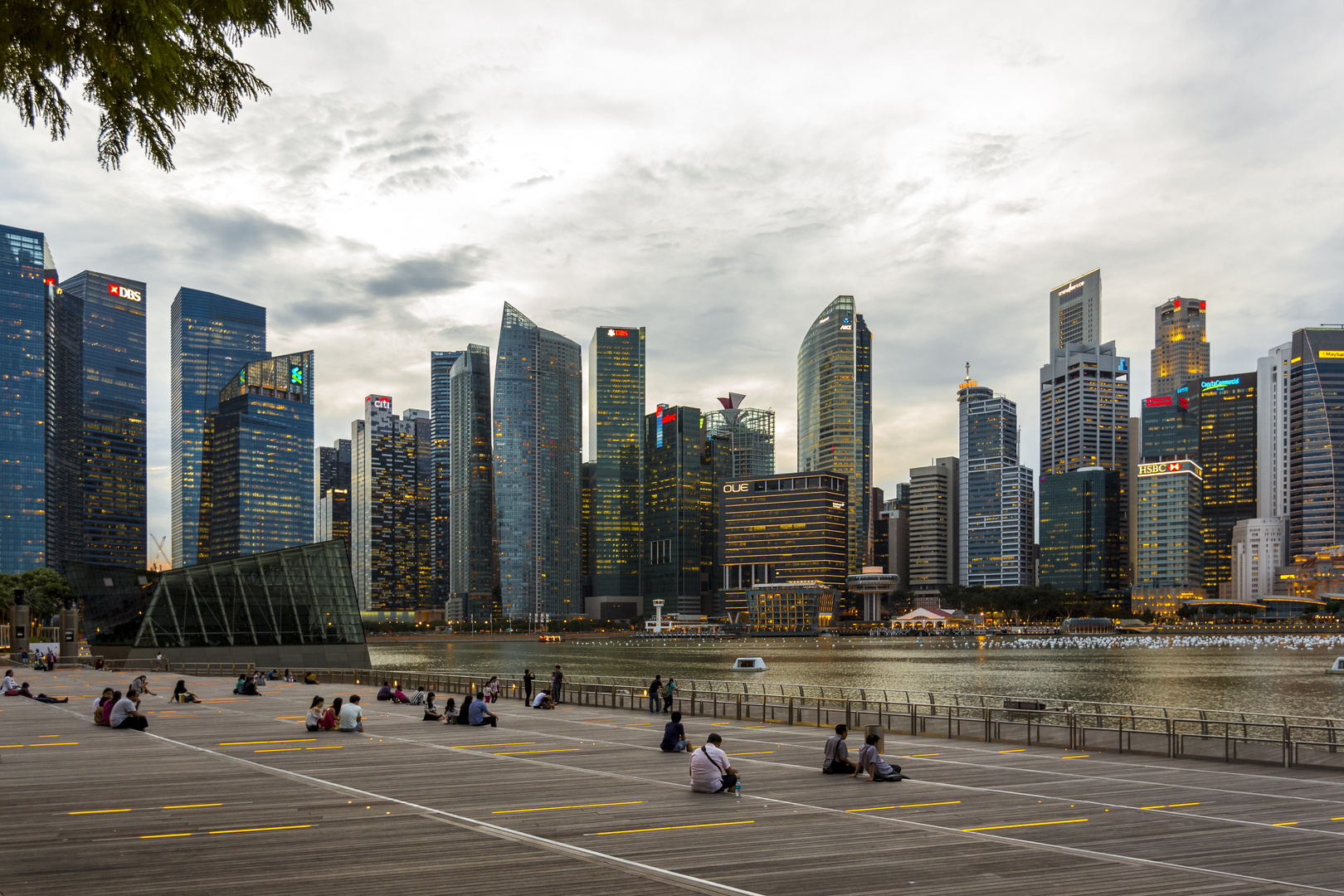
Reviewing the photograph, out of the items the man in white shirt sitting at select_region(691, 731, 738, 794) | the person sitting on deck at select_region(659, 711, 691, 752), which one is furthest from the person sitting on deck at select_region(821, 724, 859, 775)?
the person sitting on deck at select_region(659, 711, 691, 752)

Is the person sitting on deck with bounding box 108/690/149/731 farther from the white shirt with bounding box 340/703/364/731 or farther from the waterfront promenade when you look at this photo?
the white shirt with bounding box 340/703/364/731

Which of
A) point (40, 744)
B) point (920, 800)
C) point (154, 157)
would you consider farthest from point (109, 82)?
point (40, 744)

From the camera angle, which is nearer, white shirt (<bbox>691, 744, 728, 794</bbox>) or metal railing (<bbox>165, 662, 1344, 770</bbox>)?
white shirt (<bbox>691, 744, 728, 794</bbox>)

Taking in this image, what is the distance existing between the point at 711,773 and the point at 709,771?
65mm

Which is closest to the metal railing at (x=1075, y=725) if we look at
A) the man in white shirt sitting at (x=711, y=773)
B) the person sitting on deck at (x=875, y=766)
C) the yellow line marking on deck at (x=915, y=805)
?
the person sitting on deck at (x=875, y=766)

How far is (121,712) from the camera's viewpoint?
3170 centimetres

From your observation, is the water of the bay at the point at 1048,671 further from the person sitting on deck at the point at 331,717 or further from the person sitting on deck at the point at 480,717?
the person sitting on deck at the point at 331,717

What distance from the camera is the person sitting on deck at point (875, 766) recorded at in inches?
847

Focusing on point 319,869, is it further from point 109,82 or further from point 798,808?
point 109,82

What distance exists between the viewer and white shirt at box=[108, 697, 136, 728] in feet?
104

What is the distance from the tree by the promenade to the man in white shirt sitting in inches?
599

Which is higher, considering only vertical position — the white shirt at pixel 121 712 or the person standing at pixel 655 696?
the white shirt at pixel 121 712

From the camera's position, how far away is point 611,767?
2367cm

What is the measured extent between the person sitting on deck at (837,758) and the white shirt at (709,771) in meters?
3.71
